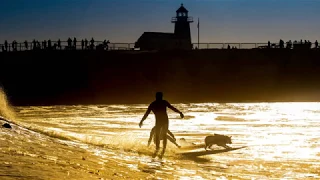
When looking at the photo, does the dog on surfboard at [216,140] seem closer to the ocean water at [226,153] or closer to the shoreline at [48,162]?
the ocean water at [226,153]

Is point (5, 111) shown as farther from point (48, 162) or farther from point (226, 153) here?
point (48, 162)

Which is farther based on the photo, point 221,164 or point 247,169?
point 221,164

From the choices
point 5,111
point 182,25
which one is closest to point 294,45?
point 182,25

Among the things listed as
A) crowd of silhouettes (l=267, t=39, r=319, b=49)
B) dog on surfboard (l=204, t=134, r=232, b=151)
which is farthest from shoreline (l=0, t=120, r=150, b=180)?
crowd of silhouettes (l=267, t=39, r=319, b=49)

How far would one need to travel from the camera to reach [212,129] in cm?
2264

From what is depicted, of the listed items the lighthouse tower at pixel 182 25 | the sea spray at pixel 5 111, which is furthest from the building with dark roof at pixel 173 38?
the sea spray at pixel 5 111

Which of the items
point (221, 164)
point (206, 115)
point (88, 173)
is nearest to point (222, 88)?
point (206, 115)

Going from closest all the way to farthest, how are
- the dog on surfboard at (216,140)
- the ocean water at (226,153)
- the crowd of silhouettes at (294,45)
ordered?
the ocean water at (226,153), the dog on surfboard at (216,140), the crowd of silhouettes at (294,45)

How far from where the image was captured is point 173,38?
3066 inches

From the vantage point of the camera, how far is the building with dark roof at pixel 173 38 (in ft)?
246

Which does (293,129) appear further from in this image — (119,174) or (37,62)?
(37,62)

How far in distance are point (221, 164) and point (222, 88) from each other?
46.2 metres

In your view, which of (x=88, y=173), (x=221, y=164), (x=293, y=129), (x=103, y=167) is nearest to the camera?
(x=88, y=173)

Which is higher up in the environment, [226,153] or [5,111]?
[5,111]
